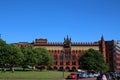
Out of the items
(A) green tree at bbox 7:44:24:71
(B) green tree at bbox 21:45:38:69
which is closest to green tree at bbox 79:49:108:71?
(B) green tree at bbox 21:45:38:69

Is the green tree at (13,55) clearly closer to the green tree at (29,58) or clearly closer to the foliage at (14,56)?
the foliage at (14,56)

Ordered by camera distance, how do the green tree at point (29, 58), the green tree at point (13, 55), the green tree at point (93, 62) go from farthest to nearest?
the green tree at point (93, 62)
the green tree at point (29, 58)
the green tree at point (13, 55)

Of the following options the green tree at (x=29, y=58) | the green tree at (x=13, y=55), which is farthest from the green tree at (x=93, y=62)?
the green tree at (x=13, y=55)

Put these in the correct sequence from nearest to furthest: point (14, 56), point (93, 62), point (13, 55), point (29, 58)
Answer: point (14, 56), point (13, 55), point (29, 58), point (93, 62)

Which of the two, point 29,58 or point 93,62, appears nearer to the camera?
point 29,58

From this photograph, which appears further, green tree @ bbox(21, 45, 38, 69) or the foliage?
green tree @ bbox(21, 45, 38, 69)

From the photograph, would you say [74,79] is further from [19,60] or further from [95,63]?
[95,63]

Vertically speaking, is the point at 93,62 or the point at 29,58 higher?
the point at 29,58

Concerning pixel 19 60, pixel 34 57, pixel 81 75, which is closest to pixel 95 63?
pixel 34 57

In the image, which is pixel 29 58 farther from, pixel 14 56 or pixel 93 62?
pixel 93 62

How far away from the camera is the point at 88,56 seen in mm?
168500

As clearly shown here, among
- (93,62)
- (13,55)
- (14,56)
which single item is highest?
(13,55)

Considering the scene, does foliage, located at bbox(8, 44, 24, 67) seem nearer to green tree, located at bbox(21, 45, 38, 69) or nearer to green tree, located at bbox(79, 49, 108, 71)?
green tree, located at bbox(21, 45, 38, 69)

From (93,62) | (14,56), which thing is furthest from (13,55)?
(93,62)
